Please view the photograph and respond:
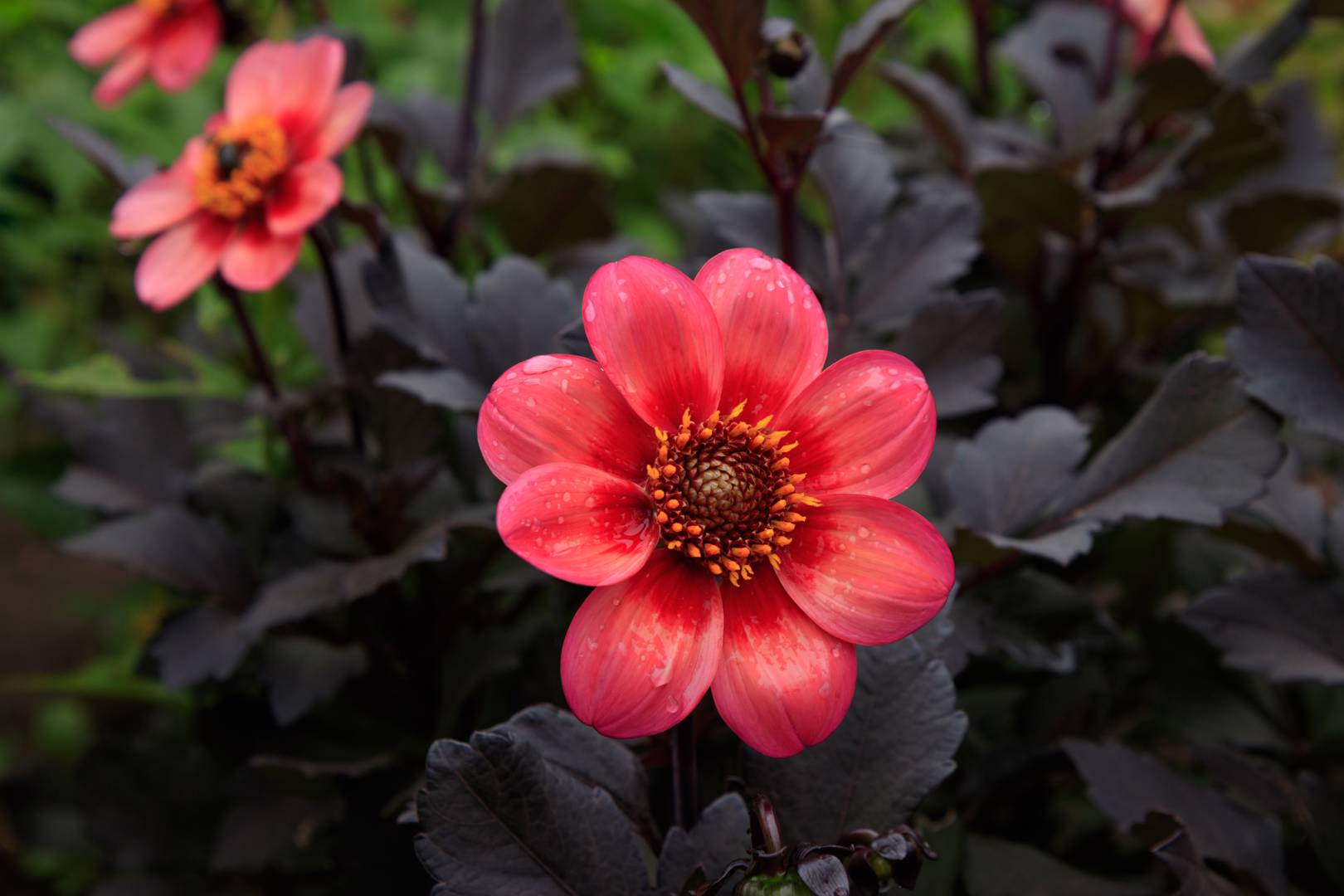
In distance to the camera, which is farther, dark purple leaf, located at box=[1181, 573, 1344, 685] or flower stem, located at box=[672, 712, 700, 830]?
dark purple leaf, located at box=[1181, 573, 1344, 685]

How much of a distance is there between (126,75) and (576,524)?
85cm

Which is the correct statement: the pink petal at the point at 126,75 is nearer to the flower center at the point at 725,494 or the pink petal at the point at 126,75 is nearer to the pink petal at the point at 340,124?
the pink petal at the point at 340,124

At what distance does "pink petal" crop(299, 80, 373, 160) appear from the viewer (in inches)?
32.0

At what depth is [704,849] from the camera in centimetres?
55

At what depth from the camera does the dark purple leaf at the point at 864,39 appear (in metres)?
0.71

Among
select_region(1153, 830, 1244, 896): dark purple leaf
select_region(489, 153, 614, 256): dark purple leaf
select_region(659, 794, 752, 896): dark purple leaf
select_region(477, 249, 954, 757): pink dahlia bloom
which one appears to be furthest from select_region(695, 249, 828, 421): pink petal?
select_region(489, 153, 614, 256): dark purple leaf

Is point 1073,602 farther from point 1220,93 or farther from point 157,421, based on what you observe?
point 157,421

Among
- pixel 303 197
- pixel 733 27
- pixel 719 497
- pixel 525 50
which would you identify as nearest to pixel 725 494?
pixel 719 497

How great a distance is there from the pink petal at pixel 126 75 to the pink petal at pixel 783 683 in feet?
2.94

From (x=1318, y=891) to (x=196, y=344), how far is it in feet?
4.19

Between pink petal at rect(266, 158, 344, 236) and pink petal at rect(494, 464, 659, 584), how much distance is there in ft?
1.21

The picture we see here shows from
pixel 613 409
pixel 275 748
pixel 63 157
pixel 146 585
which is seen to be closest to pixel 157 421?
pixel 275 748

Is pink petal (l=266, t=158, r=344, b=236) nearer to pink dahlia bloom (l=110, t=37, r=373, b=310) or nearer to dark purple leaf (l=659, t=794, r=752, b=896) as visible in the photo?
pink dahlia bloom (l=110, t=37, r=373, b=310)

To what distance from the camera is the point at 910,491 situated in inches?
30.7
